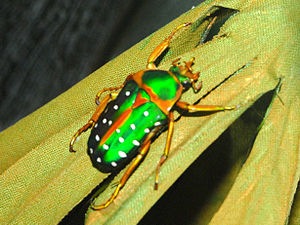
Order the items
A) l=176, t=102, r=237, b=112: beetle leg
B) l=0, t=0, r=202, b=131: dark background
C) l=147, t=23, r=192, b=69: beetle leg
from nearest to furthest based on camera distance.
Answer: l=176, t=102, r=237, b=112: beetle leg, l=147, t=23, r=192, b=69: beetle leg, l=0, t=0, r=202, b=131: dark background

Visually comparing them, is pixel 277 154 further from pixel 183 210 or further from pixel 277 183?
pixel 183 210

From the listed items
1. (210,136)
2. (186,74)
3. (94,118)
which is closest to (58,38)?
(94,118)

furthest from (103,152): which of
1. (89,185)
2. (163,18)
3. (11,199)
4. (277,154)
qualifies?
(163,18)

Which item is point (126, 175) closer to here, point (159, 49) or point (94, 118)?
point (94, 118)

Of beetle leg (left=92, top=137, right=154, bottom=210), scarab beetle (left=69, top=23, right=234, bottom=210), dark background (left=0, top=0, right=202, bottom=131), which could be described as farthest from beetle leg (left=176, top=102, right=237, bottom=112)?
dark background (left=0, top=0, right=202, bottom=131)

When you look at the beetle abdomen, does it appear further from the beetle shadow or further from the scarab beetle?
the beetle shadow

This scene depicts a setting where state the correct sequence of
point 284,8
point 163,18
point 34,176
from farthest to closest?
point 163,18 < point 34,176 < point 284,8

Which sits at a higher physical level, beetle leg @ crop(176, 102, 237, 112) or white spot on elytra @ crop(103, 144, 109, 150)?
beetle leg @ crop(176, 102, 237, 112)

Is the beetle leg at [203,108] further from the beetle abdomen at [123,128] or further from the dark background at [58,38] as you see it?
the dark background at [58,38]

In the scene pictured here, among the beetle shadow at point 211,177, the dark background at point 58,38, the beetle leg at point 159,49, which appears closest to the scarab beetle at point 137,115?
the beetle leg at point 159,49
